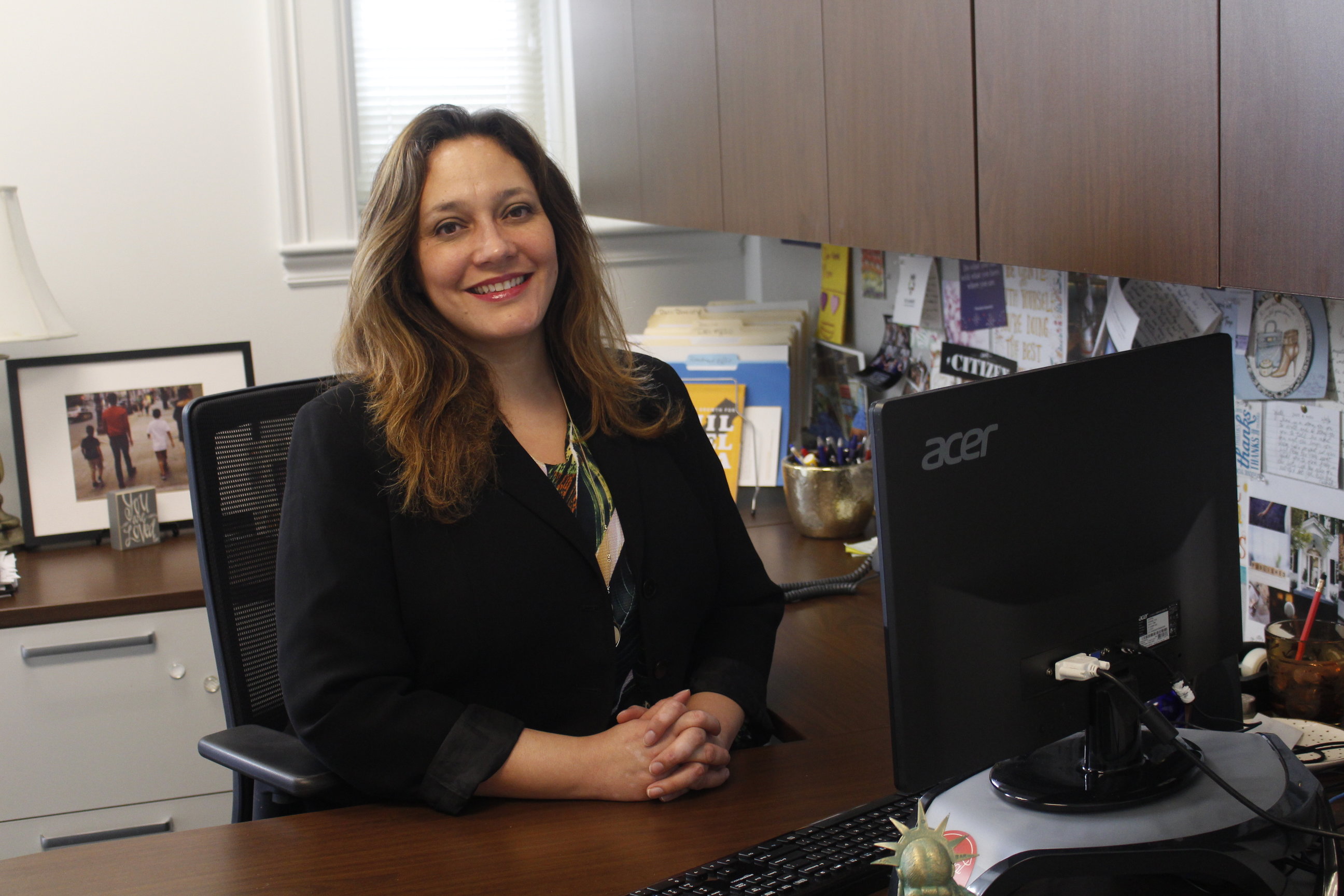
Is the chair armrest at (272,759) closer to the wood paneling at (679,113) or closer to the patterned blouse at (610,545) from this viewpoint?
the patterned blouse at (610,545)

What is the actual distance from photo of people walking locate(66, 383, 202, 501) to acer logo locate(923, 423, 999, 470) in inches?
83.4

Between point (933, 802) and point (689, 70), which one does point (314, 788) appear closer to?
point (933, 802)

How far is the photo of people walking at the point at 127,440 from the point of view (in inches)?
101

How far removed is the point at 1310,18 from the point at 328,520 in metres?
0.98

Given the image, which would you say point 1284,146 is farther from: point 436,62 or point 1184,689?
point 436,62

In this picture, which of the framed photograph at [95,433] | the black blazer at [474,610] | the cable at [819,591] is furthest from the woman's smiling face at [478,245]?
the framed photograph at [95,433]

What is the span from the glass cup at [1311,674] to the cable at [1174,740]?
29 cm

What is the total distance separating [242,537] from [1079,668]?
1.11m

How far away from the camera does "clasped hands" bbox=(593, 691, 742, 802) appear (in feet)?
3.67

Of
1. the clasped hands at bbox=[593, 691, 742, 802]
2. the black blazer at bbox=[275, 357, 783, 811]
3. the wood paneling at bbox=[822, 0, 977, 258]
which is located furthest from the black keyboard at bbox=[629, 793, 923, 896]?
the wood paneling at bbox=[822, 0, 977, 258]

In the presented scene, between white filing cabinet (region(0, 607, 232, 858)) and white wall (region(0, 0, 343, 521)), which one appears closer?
white filing cabinet (region(0, 607, 232, 858))

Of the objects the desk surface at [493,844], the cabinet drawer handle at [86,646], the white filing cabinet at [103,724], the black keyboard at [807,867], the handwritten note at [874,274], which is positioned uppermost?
the handwritten note at [874,274]

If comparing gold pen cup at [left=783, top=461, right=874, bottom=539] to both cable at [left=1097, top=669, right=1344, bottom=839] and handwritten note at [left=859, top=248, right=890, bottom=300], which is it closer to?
handwritten note at [left=859, top=248, right=890, bottom=300]

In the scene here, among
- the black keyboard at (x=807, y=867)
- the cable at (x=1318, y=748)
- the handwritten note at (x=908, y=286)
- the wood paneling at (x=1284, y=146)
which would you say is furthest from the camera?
the handwritten note at (x=908, y=286)
